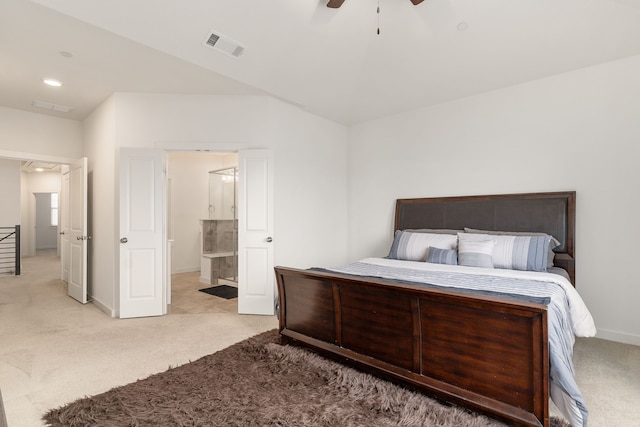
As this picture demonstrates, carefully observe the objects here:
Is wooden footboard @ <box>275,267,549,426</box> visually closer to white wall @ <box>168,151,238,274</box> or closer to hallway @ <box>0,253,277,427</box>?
hallway @ <box>0,253,277,427</box>

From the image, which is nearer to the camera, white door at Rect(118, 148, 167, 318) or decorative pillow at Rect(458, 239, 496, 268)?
decorative pillow at Rect(458, 239, 496, 268)

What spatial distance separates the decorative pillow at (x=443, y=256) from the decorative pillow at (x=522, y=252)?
367mm

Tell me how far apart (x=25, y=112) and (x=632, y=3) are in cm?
709

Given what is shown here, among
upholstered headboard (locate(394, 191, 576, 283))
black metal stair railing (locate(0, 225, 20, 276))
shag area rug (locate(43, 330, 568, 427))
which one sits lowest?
shag area rug (locate(43, 330, 568, 427))

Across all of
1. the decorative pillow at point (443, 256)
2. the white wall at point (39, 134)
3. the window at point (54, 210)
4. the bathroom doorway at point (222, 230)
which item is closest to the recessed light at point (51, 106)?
the white wall at point (39, 134)

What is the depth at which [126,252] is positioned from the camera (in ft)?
12.8

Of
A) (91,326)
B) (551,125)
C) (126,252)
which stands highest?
(551,125)

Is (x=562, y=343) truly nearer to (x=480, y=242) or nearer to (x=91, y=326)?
(x=480, y=242)

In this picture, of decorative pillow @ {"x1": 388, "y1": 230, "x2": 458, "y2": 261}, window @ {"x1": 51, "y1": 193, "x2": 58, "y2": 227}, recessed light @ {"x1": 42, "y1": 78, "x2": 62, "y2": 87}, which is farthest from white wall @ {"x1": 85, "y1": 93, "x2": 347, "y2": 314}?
window @ {"x1": 51, "y1": 193, "x2": 58, "y2": 227}

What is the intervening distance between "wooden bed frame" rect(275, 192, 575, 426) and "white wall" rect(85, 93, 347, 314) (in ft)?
5.69

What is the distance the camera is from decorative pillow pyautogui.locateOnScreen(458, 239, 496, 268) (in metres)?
3.17

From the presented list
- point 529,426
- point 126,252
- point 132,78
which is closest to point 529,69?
point 529,426

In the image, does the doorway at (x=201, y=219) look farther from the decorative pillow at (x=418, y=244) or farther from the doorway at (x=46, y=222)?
the doorway at (x=46, y=222)

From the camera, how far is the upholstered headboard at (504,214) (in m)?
3.38
